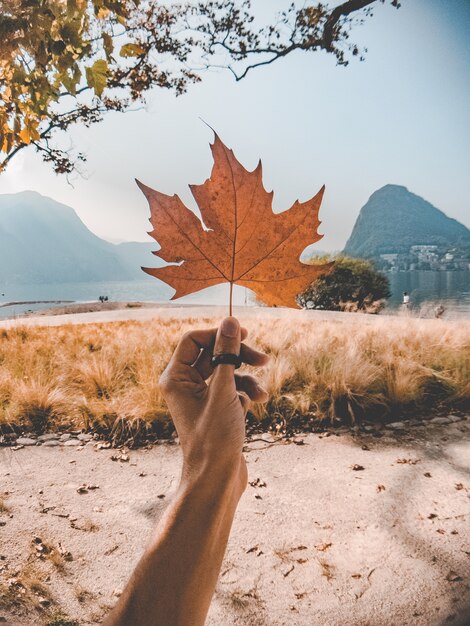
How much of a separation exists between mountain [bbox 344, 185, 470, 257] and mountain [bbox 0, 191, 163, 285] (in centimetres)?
7774

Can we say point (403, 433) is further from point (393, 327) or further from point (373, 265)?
point (373, 265)

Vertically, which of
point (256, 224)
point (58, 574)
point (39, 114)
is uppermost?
point (39, 114)

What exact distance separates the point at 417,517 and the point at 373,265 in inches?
503

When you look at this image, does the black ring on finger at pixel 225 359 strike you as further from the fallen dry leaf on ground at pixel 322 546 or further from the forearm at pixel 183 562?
the fallen dry leaf on ground at pixel 322 546

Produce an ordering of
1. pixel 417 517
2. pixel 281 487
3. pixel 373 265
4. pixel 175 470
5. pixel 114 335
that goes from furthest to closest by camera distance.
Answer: pixel 373 265 → pixel 114 335 → pixel 175 470 → pixel 281 487 → pixel 417 517

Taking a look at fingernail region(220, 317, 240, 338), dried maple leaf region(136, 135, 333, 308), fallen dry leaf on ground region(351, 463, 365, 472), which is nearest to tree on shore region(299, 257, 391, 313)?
fallen dry leaf on ground region(351, 463, 365, 472)

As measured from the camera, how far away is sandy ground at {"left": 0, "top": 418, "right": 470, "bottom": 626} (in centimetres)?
207

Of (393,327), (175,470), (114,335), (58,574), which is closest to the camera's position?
(58,574)

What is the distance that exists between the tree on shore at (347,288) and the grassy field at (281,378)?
755cm

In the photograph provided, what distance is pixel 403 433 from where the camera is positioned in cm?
395

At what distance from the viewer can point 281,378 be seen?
4.48 metres

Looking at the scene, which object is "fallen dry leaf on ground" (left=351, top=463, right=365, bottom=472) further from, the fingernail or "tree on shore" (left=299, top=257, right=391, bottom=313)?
"tree on shore" (left=299, top=257, right=391, bottom=313)

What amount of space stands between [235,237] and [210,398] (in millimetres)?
449

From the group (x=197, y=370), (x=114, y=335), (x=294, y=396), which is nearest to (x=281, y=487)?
(x=294, y=396)
